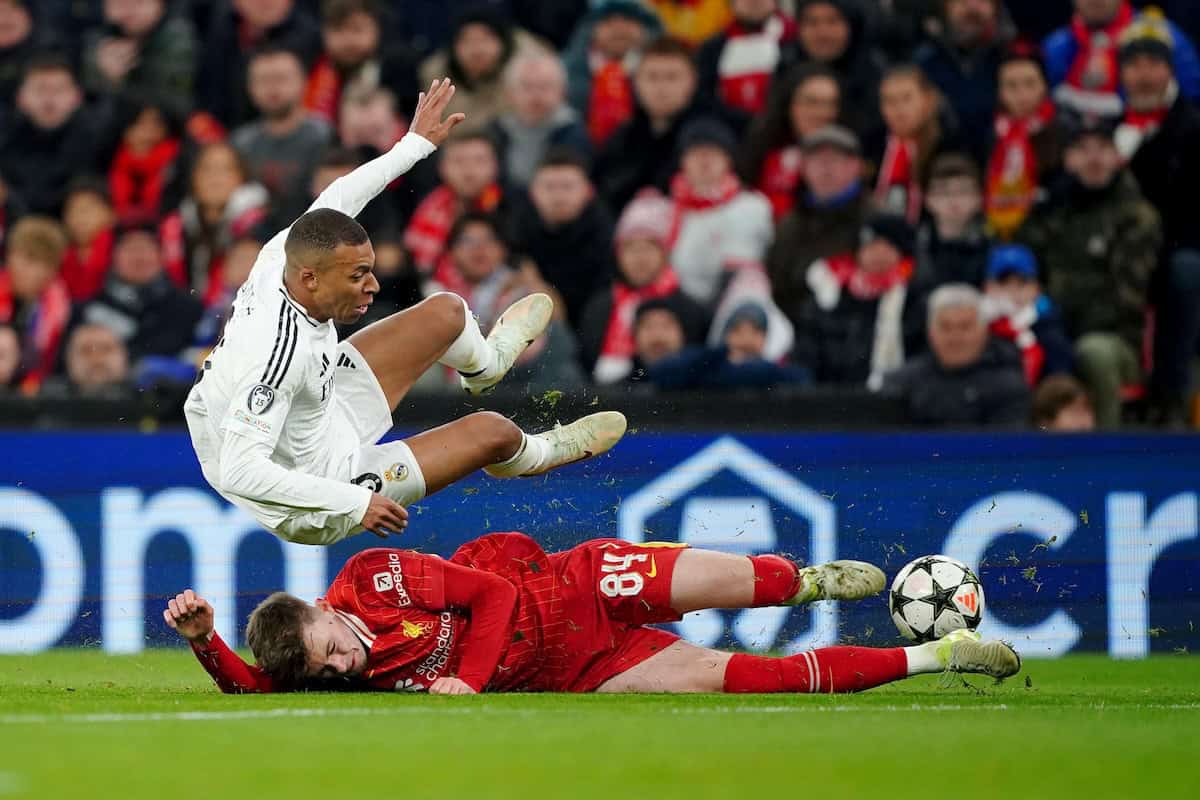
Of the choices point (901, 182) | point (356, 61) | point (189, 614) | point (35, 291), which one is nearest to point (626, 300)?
point (901, 182)

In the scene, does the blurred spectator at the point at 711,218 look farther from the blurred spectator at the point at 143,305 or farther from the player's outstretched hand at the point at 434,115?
the player's outstretched hand at the point at 434,115

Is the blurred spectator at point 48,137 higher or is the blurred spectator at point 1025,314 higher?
the blurred spectator at point 48,137

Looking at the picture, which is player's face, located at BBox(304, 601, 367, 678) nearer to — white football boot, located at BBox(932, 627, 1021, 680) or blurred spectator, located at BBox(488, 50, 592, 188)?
white football boot, located at BBox(932, 627, 1021, 680)

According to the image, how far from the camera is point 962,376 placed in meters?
13.1

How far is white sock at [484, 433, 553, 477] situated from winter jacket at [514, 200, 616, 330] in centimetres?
480

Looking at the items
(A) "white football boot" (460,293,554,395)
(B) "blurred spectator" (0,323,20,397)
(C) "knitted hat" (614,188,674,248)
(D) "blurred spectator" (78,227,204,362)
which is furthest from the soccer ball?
(B) "blurred spectator" (0,323,20,397)

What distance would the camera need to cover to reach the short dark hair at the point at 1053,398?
43.2ft

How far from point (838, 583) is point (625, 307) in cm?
516

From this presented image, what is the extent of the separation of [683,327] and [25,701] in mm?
6119

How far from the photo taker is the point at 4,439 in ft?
41.6

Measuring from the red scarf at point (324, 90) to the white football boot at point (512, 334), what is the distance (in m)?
5.96

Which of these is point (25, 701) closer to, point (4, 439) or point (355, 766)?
point (355, 766)

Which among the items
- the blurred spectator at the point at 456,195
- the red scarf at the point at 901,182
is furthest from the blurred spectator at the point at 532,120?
the red scarf at the point at 901,182

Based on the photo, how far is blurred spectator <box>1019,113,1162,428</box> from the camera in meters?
13.9
